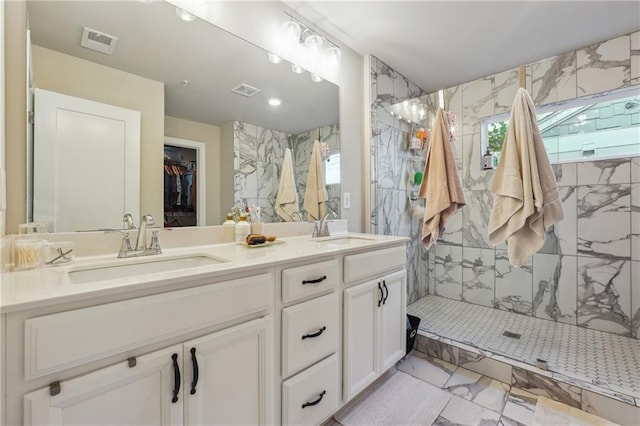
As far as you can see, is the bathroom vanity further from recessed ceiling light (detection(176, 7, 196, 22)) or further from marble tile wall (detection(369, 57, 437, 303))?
recessed ceiling light (detection(176, 7, 196, 22))

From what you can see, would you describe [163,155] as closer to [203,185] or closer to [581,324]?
[203,185]

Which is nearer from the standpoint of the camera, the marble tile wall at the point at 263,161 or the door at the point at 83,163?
the door at the point at 83,163

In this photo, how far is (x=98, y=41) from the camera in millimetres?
1123

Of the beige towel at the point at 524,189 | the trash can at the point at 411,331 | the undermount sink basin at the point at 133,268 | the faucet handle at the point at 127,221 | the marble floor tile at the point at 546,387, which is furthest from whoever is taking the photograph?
the trash can at the point at 411,331

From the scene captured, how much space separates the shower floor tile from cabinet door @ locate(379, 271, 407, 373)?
1.65ft

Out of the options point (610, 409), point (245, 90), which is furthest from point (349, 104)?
point (610, 409)

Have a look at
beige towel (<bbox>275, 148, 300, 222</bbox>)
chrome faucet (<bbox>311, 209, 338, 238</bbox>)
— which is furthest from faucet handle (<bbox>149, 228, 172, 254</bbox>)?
chrome faucet (<bbox>311, 209, 338, 238</bbox>)

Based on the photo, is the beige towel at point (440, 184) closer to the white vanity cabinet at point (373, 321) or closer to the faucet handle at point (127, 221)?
the white vanity cabinet at point (373, 321)

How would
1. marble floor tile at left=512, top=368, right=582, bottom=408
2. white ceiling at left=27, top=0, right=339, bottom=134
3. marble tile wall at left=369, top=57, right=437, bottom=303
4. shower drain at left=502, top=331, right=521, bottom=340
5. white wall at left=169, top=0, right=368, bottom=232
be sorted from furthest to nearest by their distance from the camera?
1. marble tile wall at left=369, top=57, right=437, bottom=303
2. shower drain at left=502, top=331, right=521, bottom=340
3. white wall at left=169, top=0, right=368, bottom=232
4. marble floor tile at left=512, top=368, right=582, bottom=408
5. white ceiling at left=27, top=0, right=339, bottom=134

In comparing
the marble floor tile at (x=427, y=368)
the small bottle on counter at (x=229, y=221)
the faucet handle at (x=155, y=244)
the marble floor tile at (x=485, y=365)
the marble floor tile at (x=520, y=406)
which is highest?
the small bottle on counter at (x=229, y=221)

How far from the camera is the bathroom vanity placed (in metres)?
0.62

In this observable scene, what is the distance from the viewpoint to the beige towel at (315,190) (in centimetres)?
193

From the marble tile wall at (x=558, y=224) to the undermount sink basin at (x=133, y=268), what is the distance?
1.45 meters

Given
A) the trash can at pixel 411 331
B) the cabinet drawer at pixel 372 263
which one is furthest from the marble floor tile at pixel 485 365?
the cabinet drawer at pixel 372 263
